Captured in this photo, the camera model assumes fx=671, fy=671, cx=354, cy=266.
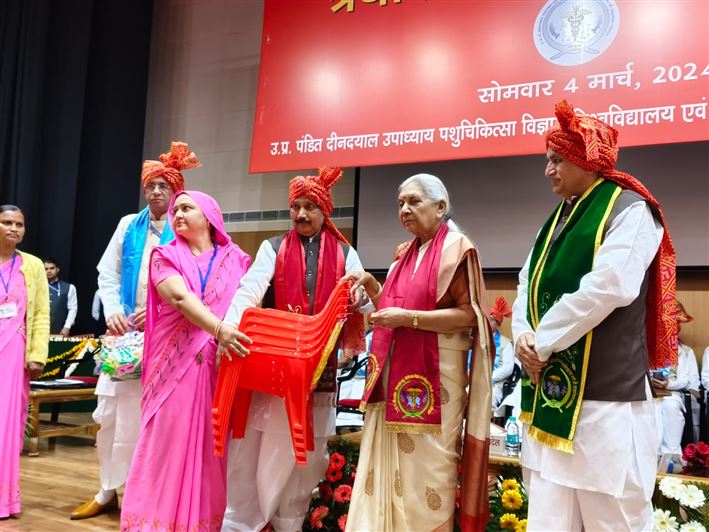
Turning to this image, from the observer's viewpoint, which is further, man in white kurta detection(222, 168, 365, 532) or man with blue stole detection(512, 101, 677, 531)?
man in white kurta detection(222, 168, 365, 532)

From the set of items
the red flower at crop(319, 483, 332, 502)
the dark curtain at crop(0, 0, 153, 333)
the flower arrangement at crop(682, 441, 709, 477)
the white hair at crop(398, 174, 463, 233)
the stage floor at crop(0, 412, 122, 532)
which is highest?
the dark curtain at crop(0, 0, 153, 333)

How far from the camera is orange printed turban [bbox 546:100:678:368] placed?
1.96 metres

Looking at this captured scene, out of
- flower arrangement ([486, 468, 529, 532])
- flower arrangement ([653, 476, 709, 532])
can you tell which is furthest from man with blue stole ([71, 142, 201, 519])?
flower arrangement ([653, 476, 709, 532])

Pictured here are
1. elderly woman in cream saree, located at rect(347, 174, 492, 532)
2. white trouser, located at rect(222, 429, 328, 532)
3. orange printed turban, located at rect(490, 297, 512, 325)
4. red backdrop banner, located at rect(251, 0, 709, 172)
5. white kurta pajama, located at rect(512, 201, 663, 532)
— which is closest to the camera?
white kurta pajama, located at rect(512, 201, 663, 532)

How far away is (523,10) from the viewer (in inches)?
215

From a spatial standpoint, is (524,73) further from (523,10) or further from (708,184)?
(708,184)

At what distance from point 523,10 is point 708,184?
2.10 m

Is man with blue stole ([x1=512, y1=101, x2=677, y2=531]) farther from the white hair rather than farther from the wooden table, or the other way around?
the wooden table

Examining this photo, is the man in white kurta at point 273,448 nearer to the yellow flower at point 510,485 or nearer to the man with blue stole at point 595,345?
the yellow flower at point 510,485

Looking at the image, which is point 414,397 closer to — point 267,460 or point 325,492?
point 267,460

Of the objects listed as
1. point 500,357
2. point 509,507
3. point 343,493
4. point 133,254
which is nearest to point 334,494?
point 343,493

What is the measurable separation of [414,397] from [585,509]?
0.67m

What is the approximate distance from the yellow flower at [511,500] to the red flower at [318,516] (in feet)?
2.42

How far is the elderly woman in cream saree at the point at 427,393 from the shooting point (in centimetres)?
230
